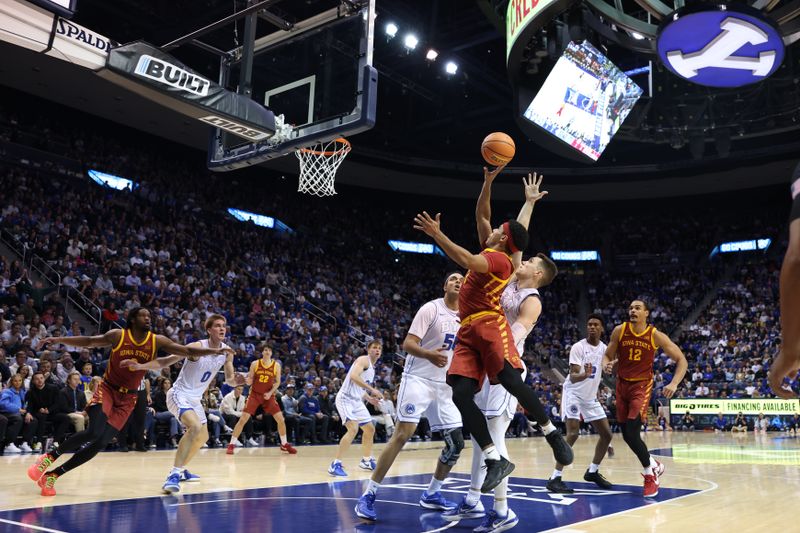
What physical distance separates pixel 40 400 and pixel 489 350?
9337mm

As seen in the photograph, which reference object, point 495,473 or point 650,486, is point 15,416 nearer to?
point 495,473

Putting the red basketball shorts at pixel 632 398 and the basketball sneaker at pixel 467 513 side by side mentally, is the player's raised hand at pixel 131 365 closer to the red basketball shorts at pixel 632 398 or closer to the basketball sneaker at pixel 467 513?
the basketball sneaker at pixel 467 513

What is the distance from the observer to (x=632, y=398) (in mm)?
7559

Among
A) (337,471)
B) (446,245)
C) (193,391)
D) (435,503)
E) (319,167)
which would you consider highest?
(319,167)

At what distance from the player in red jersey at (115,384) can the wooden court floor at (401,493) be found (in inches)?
15.6

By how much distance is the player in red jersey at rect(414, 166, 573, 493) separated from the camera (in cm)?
493

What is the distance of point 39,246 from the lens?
57.4ft

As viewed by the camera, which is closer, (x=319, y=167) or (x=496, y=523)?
(x=496, y=523)

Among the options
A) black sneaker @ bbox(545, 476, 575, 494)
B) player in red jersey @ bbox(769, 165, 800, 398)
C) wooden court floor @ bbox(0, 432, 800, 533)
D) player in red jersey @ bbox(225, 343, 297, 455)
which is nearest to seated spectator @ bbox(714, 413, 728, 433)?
wooden court floor @ bbox(0, 432, 800, 533)

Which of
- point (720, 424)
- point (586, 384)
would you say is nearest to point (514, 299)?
point (586, 384)

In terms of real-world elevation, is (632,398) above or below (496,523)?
above

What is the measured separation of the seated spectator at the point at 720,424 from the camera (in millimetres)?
23109

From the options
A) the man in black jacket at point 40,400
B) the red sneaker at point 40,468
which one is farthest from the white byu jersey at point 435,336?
the man in black jacket at point 40,400

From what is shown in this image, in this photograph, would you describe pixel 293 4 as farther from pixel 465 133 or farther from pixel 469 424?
pixel 469 424
